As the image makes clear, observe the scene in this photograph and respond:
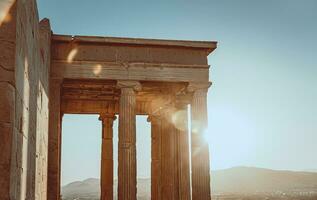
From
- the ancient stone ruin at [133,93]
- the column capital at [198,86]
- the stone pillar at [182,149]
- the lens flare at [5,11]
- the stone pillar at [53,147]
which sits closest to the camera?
the lens flare at [5,11]

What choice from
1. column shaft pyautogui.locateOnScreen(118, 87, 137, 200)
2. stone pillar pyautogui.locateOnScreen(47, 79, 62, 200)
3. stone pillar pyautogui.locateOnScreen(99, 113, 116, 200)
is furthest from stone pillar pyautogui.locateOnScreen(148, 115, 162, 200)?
stone pillar pyautogui.locateOnScreen(47, 79, 62, 200)

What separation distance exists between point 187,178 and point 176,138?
2.43 meters

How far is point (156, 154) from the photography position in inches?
1174

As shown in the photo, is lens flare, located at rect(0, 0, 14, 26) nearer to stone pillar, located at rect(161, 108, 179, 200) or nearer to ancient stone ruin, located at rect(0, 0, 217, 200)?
ancient stone ruin, located at rect(0, 0, 217, 200)

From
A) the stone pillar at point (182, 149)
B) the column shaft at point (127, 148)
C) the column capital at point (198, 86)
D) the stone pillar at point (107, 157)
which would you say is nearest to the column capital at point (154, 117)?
the stone pillar at point (182, 149)

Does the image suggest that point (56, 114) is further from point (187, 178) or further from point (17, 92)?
point (17, 92)

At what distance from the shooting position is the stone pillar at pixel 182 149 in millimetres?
26906

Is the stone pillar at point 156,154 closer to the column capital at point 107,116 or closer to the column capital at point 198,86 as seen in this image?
the column capital at point 107,116

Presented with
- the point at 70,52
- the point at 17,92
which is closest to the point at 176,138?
the point at 70,52

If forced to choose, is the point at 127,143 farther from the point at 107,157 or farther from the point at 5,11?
the point at 5,11

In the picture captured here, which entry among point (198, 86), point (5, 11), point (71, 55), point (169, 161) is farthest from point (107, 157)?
point (5, 11)

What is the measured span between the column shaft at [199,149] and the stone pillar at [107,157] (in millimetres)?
7812

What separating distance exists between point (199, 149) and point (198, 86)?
9.94ft

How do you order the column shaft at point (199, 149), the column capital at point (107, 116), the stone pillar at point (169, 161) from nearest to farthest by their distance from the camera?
the column shaft at point (199, 149)
the stone pillar at point (169, 161)
the column capital at point (107, 116)
